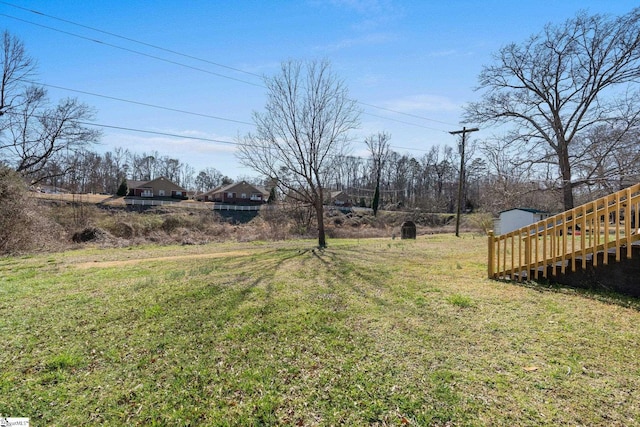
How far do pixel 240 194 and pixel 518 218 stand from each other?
4313cm

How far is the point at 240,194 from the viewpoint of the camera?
2037 inches

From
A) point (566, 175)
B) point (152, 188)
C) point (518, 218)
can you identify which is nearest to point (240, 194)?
point (152, 188)

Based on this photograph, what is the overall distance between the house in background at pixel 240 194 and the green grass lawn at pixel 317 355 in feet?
152

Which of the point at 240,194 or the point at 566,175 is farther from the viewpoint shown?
the point at 240,194

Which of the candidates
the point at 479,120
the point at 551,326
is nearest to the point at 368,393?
the point at 551,326

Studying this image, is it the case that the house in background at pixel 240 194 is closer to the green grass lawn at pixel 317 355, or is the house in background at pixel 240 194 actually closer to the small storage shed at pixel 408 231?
the small storage shed at pixel 408 231

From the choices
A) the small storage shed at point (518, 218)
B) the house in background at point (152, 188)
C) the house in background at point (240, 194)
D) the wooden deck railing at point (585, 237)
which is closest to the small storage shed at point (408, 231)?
the small storage shed at point (518, 218)

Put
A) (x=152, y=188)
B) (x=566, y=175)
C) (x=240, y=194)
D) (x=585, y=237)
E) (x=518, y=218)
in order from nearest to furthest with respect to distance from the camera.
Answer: (x=585, y=237)
(x=566, y=175)
(x=518, y=218)
(x=152, y=188)
(x=240, y=194)

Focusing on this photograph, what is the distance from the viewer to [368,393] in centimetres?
264

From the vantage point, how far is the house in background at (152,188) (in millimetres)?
48200

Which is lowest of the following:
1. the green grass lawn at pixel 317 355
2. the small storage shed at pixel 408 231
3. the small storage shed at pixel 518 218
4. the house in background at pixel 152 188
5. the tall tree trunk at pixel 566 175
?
the green grass lawn at pixel 317 355

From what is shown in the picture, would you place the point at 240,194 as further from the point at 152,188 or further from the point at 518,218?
the point at 518,218

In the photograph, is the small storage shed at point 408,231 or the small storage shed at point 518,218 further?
the small storage shed at point 408,231

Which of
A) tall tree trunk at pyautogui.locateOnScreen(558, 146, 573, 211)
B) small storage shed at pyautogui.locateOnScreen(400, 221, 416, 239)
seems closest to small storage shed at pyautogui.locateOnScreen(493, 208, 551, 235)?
tall tree trunk at pyautogui.locateOnScreen(558, 146, 573, 211)
